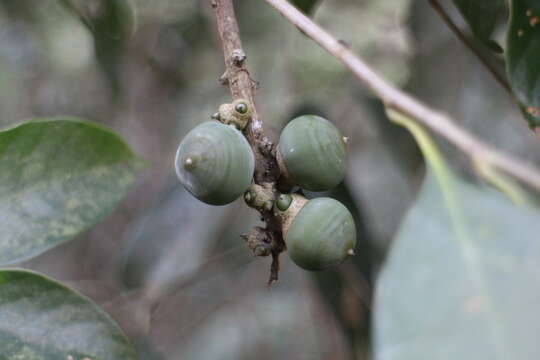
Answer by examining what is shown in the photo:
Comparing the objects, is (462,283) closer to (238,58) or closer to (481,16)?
(238,58)

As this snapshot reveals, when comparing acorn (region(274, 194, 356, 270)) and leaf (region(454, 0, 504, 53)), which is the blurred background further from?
acorn (region(274, 194, 356, 270))

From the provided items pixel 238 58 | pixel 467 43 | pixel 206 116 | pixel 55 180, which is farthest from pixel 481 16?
pixel 206 116

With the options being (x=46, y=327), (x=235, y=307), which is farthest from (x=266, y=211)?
(x=235, y=307)

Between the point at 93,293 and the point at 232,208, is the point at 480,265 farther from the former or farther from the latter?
the point at 93,293

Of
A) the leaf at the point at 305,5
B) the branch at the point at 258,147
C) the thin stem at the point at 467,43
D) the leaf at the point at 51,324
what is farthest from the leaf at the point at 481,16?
the leaf at the point at 51,324

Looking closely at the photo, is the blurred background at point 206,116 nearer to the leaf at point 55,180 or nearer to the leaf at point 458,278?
the leaf at point 55,180

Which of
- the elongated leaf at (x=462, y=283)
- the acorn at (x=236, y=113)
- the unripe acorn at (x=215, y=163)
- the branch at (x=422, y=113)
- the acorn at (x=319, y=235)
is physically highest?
the branch at (x=422, y=113)
